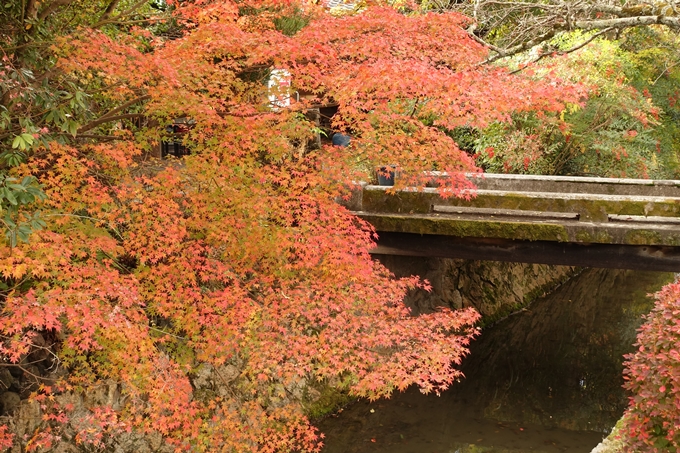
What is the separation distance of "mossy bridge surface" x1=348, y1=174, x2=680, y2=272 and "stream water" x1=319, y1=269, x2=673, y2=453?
2.75m

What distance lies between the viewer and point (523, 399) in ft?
39.2

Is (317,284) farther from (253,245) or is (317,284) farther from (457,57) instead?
(457,57)

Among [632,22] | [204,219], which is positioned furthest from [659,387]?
[204,219]

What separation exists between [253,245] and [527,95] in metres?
4.35

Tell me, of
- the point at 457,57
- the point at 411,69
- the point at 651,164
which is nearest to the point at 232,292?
the point at 411,69

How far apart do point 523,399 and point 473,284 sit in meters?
3.98

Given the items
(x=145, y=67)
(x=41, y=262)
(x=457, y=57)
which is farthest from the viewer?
(x=457, y=57)

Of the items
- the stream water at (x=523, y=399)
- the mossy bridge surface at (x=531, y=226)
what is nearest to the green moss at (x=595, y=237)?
the mossy bridge surface at (x=531, y=226)

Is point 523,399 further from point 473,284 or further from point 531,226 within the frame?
point 473,284

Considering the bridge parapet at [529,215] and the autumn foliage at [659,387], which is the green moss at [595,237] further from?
the autumn foliage at [659,387]

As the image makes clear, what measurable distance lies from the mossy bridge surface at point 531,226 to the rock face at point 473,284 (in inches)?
55.0

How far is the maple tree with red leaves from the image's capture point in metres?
6.91

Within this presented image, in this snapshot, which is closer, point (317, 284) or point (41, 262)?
point (41, 262)

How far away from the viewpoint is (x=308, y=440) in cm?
949
